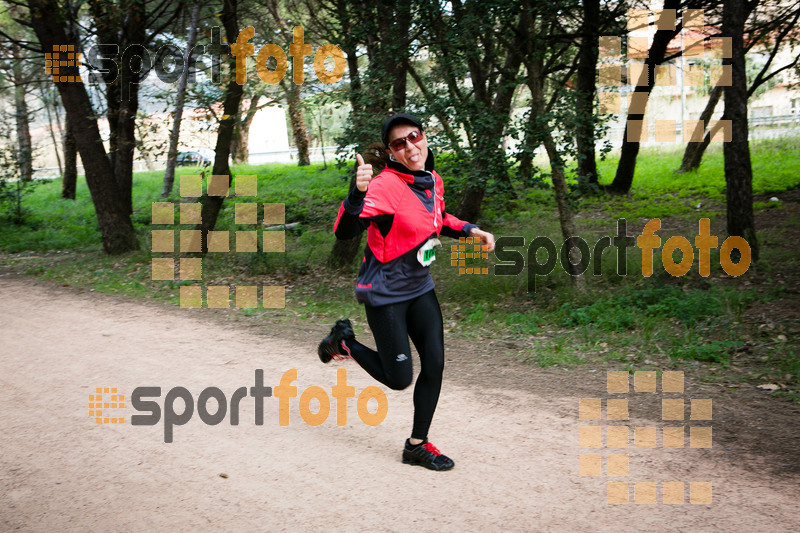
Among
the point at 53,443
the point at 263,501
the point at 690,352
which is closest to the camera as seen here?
the point at 263,501

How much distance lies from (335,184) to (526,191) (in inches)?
500

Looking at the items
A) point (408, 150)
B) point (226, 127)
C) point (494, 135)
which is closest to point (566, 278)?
point (494, 135)

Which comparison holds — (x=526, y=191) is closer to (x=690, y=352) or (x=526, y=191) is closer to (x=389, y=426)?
(x=690, y=352)

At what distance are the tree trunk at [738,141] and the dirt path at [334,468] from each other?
4.29 meters

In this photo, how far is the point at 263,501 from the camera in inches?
161

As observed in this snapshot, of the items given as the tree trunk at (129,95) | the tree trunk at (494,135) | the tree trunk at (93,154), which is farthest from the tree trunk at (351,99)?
the tree trunk at (129,95)

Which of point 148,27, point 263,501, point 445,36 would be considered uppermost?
point 148,27

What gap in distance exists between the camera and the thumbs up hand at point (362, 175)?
3.96 meters

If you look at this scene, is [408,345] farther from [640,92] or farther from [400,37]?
[640,92]

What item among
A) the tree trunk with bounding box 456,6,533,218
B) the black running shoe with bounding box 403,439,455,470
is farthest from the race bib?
the tree trunk with bounding box 456,6,533,218

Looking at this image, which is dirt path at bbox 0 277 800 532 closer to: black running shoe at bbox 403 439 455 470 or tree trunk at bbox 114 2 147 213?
black running shoe at bbox 403 439 455 470

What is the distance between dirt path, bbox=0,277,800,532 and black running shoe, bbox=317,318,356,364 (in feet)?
2.28

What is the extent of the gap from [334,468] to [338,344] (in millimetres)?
853

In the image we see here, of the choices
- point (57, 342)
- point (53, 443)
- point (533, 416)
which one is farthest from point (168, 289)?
point (533, 416)
